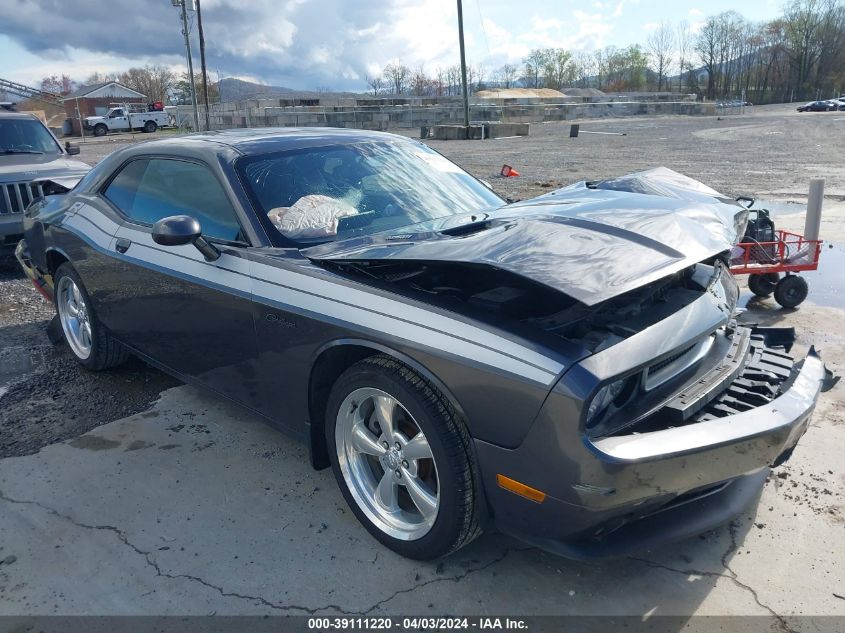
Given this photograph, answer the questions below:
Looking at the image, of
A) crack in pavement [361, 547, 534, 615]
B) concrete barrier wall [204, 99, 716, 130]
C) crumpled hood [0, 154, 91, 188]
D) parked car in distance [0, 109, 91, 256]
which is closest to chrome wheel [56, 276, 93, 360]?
parked car in distance [0, 109, 91, 256]

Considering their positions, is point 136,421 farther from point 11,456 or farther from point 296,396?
point 296,396

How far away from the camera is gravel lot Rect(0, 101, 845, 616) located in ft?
8.13

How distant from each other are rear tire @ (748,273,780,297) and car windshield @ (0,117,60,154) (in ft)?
27.8

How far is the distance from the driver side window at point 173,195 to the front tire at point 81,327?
0.76 metres

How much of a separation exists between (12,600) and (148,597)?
506 millimetres

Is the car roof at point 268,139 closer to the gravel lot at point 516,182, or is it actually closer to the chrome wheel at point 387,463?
the chrome wheel at point 387,463

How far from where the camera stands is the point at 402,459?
267 cm

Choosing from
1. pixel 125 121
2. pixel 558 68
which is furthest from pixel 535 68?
pixel 125 121

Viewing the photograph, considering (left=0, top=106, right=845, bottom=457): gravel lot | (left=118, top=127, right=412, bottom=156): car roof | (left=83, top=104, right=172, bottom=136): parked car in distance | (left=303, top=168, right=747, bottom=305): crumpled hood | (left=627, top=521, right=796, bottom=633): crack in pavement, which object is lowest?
(left=627, top=521, right=796, bottom=633): crack in pavement

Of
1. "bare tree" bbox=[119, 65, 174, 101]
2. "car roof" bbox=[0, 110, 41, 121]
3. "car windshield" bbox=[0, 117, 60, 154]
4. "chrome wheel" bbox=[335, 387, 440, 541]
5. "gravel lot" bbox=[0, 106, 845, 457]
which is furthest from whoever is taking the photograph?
"bare tree" bbox=[119, 65, 174, 101]

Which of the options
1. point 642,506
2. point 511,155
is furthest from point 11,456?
point 511,155

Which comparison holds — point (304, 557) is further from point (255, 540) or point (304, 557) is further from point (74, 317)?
point (74, 317)

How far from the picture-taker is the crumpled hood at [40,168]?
7.61m

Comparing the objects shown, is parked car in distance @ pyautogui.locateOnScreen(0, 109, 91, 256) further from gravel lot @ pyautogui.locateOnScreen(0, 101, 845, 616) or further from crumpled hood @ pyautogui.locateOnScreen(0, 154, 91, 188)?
gravel lot @ pyautogui.locateOnScreen(0, 101, 845, 616)
